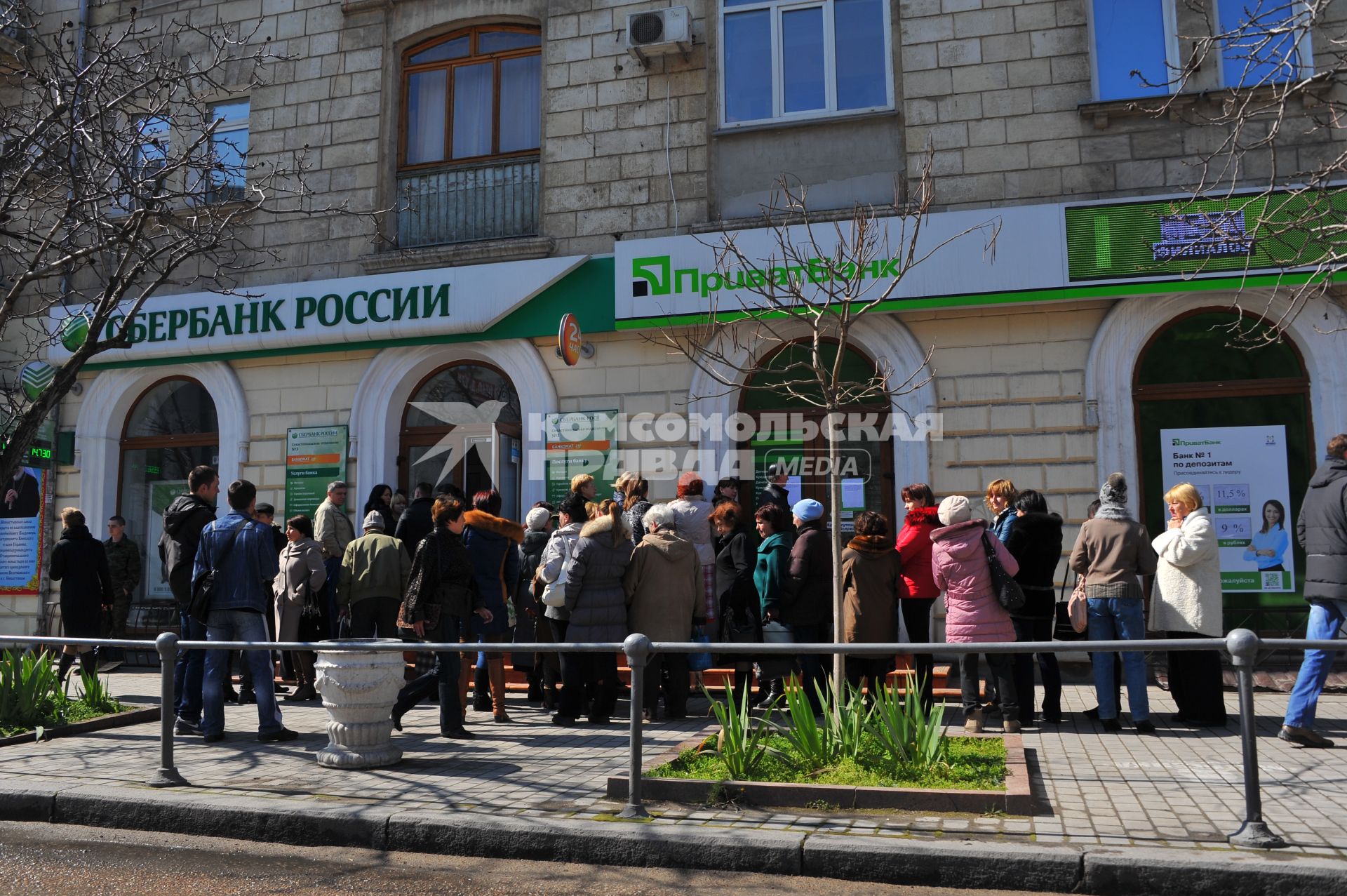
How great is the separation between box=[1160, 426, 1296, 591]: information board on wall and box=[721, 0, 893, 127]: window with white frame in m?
4.85

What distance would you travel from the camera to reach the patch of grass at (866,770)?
584 centimetres

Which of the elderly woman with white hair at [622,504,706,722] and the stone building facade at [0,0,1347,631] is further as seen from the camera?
the stone building facade at [0,0,1347,631]

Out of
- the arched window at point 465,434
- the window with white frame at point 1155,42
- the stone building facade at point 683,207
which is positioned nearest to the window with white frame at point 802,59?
the stone building facade at point 683,207

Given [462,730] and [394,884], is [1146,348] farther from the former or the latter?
[394,884]

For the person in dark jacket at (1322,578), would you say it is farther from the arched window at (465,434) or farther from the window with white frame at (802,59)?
the arched window at (465,434)

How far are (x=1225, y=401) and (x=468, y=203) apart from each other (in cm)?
881

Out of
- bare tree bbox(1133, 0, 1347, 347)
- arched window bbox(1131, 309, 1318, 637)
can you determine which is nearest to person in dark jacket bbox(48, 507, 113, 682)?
arched window bbox(1131, 309, 1318, 637)

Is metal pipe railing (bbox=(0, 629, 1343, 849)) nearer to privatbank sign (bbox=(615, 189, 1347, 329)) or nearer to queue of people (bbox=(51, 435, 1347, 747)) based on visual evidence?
queue of people (bbox=(51, 435, 1347, 747))

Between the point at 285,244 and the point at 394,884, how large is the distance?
10808 millimetres

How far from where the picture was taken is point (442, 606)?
820 centimetres

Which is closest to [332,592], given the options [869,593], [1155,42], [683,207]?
[869,593]

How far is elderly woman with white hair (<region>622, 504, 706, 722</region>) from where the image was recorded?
8594 millimetres

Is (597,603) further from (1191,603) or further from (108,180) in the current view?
(108,180)

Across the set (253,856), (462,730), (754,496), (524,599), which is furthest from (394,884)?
(754,496)
